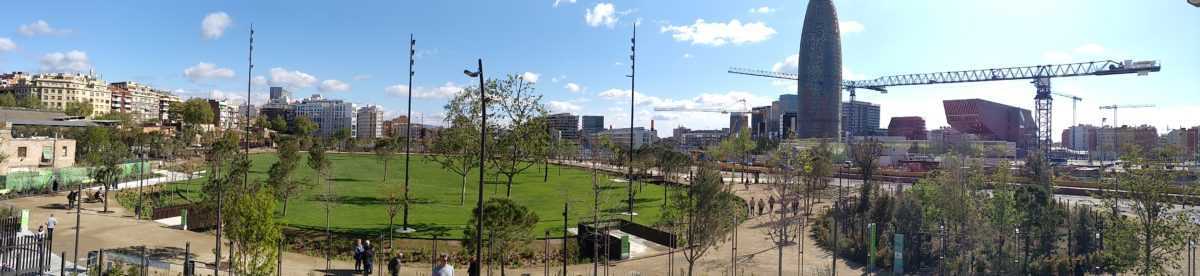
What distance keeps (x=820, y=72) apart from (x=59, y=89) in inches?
7114

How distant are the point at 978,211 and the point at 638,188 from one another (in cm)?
2817

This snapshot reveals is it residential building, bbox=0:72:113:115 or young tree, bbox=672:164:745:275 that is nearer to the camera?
young tree, bbox=672:164:745:275

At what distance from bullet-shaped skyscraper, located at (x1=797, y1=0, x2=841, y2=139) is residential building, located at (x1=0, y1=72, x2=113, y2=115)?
168952mm

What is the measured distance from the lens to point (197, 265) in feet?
63.3

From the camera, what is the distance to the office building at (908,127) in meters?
171

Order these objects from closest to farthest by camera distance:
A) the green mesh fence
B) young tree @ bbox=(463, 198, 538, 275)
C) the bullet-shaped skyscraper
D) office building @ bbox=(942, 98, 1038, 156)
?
young tree @ bbox=(463, 198, 538, 275) → the green mesh fence → office building @ bbox=(942, 98, 1038, 156) → the bullet-shaped skyscraper

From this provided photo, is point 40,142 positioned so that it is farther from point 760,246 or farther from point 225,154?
point 760,246

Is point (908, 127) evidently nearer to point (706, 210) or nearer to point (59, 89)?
point (706, 210)

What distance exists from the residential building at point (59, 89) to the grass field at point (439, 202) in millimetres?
98216

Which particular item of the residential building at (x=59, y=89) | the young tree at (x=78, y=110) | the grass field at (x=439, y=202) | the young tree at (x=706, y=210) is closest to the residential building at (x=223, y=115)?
the residential building at (x=59, y=89)

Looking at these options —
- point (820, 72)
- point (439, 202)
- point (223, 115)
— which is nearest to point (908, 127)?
point (820, 72)

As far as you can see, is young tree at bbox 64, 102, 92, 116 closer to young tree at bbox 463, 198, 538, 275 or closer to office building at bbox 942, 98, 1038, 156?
young tree at bbox 463, 198, 538, 275

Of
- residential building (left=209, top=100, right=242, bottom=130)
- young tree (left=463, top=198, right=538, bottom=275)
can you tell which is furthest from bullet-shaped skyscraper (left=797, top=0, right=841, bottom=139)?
young tree (left=463, top=198, right=538, bottom=275)

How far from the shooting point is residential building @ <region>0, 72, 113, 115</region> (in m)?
117
